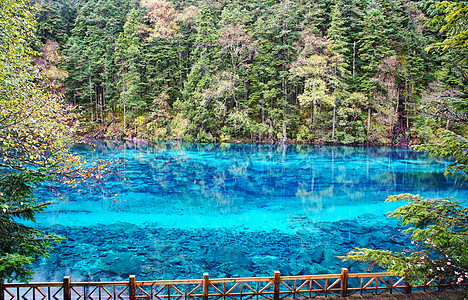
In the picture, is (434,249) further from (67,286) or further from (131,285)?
(67,286)

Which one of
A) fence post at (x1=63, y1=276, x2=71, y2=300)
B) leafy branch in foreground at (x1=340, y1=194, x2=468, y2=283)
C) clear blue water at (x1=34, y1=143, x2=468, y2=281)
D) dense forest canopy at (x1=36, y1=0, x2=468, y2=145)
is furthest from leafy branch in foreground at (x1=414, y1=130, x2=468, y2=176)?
dense forest canopy at (x1=36, y1=0, x2=468, y2=145)

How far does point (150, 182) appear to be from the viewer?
18.7 meters

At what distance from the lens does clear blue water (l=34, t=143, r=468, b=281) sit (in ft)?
29.2

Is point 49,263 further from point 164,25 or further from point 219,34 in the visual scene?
point 164,25

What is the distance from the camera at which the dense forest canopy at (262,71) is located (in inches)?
1203

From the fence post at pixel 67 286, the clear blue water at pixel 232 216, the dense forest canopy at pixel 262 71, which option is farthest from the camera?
the dense forest canopy at pixel 262 71

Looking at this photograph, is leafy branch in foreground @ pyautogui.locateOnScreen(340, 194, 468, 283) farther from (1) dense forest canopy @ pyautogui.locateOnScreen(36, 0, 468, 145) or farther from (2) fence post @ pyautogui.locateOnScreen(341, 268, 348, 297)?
(1) dense forest canopy @ pyautogui.locateOnScreen(36, 0, 468, 145)

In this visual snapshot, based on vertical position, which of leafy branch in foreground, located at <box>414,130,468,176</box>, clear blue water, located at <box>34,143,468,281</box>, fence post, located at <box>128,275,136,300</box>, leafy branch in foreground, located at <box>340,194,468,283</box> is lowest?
clear blue water, located at <box>34,143,468,281</box>

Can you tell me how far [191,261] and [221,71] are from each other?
27.9m

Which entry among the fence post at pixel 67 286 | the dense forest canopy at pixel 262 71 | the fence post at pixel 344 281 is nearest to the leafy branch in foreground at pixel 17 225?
the fence post at pixel 67 286

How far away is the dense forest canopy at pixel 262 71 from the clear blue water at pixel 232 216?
824cm

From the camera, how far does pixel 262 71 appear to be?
33031 mm

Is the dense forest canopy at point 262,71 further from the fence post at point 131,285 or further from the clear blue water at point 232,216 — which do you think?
the fence post at point 131,285

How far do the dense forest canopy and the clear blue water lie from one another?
824cm
